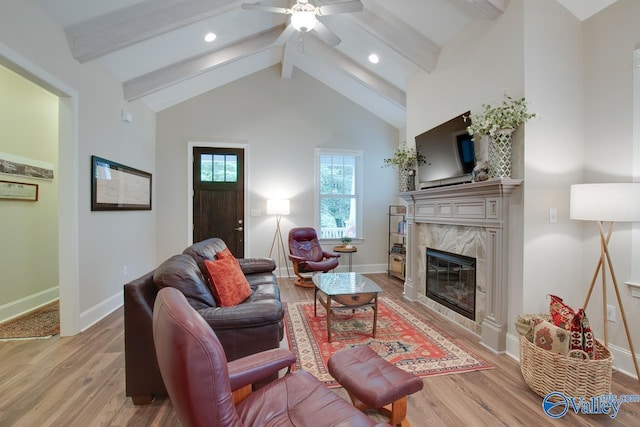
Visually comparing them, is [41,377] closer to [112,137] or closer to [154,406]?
[154,406]

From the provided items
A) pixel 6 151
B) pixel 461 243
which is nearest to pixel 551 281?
pixel 461 243

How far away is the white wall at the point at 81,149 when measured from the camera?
90.8 inches

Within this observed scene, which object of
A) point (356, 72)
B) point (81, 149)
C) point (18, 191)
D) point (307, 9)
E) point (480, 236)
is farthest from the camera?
point (356, 72)

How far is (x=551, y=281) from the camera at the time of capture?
247cm

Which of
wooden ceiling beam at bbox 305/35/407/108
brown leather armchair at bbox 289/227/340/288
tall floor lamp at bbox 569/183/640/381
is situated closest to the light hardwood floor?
tall floor lamp at bbox 569/183/640/381

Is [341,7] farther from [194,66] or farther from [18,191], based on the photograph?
[18,191]

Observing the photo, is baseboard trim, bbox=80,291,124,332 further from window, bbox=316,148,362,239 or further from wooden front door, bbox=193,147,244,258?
window, bbox=316,148,362,239

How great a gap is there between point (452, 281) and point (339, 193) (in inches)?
110

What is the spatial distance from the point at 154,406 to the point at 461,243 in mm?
2959

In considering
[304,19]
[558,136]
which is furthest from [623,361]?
[304,19]

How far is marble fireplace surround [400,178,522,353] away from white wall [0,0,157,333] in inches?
147

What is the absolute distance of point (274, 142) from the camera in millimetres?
5270

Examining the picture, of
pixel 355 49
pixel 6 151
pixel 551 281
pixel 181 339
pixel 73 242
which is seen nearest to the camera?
pixel 181 339

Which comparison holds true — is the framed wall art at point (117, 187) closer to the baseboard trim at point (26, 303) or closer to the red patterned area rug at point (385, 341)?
the baseboard trim at point (26, 303)
